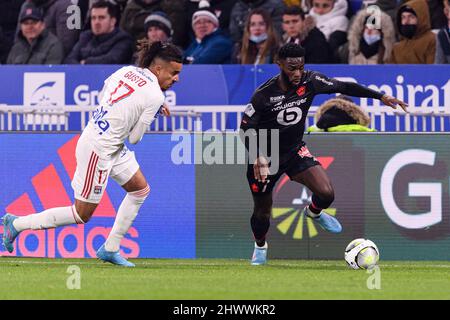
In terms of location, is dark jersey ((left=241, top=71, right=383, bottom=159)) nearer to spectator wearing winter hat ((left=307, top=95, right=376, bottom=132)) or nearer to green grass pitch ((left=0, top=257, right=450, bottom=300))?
green grass pitch ((left=0, top=257, right=450, bottom=300))

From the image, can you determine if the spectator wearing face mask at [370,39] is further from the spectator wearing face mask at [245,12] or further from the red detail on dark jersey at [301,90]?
the red detail on dark jersey at [301,90]

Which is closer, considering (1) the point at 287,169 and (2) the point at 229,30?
(1) the point at 287,169

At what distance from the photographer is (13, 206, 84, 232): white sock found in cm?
1240

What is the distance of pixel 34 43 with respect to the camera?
61.2ft

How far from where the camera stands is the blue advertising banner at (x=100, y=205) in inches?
586

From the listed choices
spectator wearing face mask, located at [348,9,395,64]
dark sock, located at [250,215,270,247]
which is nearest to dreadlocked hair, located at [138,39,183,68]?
dark sock, located at [250,215,270,247]

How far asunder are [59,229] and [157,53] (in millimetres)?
3343

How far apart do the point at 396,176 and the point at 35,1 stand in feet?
23.3

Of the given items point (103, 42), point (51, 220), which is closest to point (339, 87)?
point (51, 220)

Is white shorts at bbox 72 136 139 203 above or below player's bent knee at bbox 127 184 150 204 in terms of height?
above

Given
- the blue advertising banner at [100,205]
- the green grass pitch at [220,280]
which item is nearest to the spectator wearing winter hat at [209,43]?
the blue advertising banner at [100,205]

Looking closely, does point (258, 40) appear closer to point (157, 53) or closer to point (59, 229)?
point (59, 229)

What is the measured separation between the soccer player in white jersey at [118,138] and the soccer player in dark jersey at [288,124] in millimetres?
1087

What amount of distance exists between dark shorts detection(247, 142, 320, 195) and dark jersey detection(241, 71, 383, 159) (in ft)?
0.33
